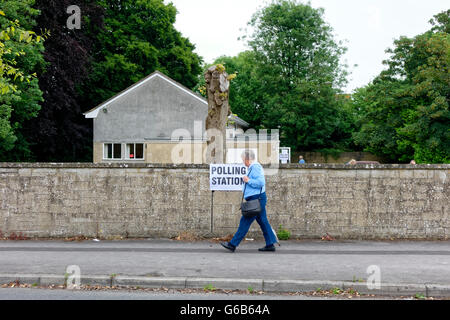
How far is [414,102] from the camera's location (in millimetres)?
34688

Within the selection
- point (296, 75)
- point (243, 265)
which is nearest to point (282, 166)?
point (243, 265)

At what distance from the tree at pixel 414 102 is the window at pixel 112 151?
19.4 m

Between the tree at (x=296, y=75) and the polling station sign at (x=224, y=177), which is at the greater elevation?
the tree at (x=296, y=75)

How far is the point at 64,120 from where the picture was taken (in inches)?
1291

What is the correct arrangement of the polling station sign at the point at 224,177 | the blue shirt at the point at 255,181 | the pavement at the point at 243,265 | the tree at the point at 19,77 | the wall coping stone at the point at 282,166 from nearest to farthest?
the pavement at the point at 243,265
the blue shirt at the point at 255,181
the wall coping stone at the point at 282,166
the polling station sign at the point at 224,177
the tree at the point at 19,77

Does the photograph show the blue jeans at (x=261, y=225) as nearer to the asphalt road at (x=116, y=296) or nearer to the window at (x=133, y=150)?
the asphalt road at (x=116, y=296)

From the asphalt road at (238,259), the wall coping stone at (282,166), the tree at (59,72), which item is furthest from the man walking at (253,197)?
the tree at (59,72)

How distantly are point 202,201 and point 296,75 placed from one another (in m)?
37.5

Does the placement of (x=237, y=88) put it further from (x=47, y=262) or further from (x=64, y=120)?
(x=47, y=262)

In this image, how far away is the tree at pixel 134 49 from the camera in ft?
126

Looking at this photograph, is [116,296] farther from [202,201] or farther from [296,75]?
[296,75]

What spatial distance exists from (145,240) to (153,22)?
32628 mm

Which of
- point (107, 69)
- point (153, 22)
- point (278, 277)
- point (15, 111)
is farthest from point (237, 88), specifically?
point (278, 277)

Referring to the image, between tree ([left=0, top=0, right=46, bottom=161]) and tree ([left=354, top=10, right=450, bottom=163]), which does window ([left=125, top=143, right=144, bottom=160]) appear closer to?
tree ([left=0, top=0, right=46, bottom=161])
